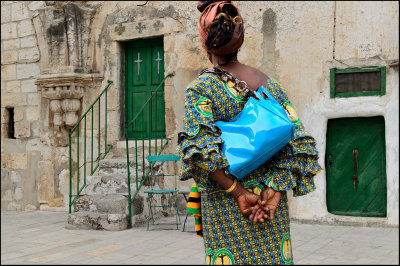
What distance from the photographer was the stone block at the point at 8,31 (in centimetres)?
898

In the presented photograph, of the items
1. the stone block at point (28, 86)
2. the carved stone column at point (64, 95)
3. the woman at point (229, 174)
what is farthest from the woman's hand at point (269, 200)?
the stone block at point (28, 86)

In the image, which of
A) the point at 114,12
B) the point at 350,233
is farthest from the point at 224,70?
the point at 114,12

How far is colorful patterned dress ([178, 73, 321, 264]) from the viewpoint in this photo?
1901mm

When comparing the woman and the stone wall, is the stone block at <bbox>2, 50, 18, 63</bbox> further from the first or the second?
the woman

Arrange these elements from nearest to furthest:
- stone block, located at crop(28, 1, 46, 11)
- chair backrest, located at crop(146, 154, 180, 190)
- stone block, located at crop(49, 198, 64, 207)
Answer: chair backrest, located at crop(146, 154, 180, 190)
stone block, located at crop(49, 198, 64, 207)
stone block, located at crop(28, 1, 46, 11)

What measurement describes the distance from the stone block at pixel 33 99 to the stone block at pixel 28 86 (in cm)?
9

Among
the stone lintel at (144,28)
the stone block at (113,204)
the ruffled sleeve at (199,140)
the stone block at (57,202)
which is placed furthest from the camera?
the stone block at (57,202)

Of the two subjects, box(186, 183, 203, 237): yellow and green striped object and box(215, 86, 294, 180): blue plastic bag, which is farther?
box(186, 183, 203, 237): yellow and green striped object

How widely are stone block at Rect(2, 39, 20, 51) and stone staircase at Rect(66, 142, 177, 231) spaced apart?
2.93 meters

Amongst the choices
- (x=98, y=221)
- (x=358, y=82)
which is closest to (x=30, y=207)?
(x=98, y=221)

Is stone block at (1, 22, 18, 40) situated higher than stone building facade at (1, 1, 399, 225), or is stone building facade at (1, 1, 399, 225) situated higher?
stone block at (1, 22, 18, 40)

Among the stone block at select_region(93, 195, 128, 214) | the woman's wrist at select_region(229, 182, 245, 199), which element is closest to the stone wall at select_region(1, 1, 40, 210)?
the stone block at select_region(93, 195, 128, 214)

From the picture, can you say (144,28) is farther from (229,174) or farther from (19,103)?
(229,174)

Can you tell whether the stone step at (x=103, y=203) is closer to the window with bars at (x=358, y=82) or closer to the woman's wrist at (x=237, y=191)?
the window with bars at (x=358, y=82)
